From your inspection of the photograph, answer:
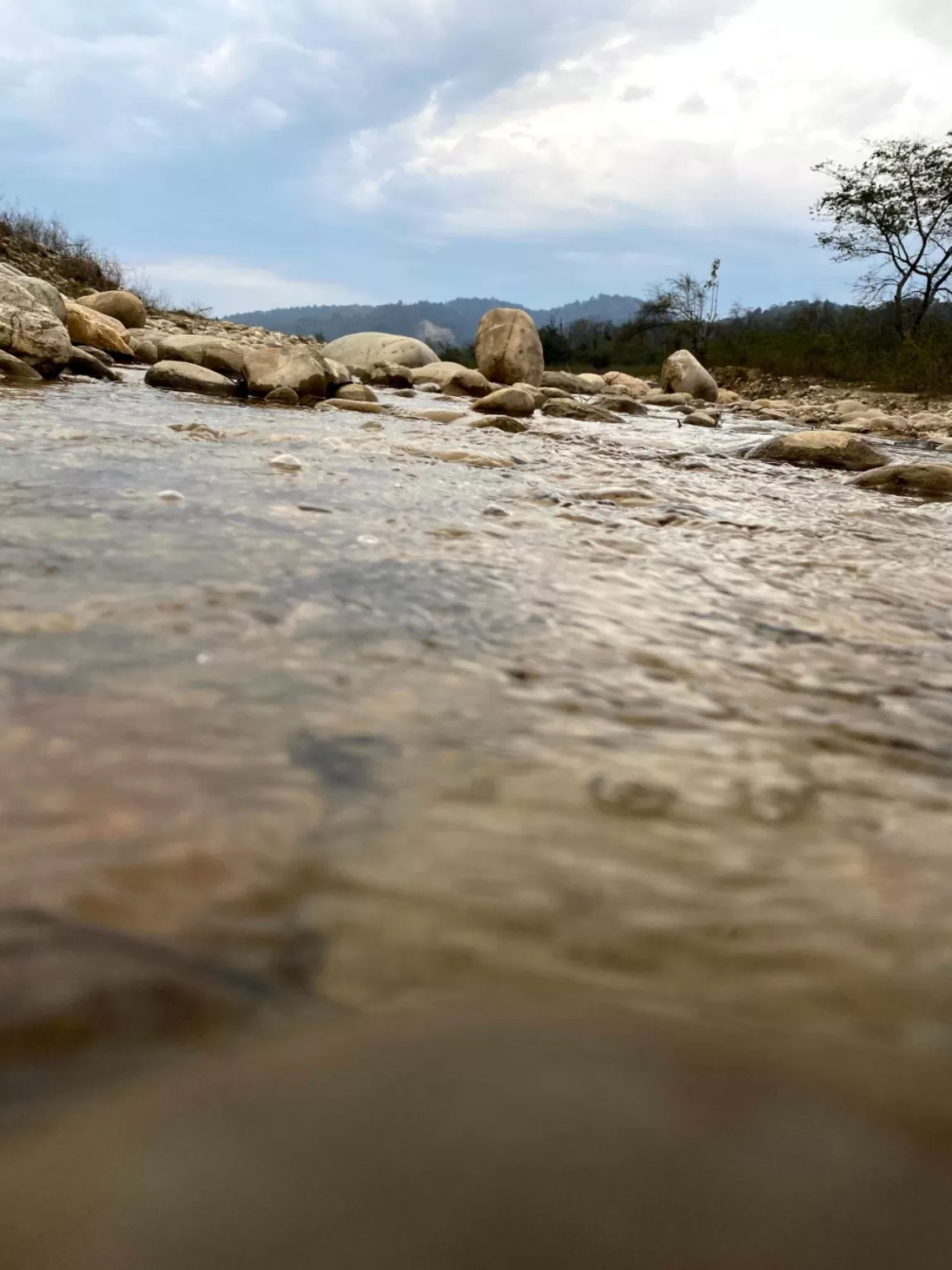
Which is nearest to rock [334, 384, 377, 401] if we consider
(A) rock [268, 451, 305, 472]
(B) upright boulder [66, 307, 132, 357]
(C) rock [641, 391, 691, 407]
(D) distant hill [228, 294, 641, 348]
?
(B) upright boulder [66, 307, 132, 357]

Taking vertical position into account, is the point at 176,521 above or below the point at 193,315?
below

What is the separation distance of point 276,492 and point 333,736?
87.9 inches

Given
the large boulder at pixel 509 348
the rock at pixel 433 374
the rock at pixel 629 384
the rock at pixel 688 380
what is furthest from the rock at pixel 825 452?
the rock at pixel 629 384

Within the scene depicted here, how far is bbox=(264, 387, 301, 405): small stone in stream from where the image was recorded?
27.5 ft

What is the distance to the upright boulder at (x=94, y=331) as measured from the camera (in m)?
10.7

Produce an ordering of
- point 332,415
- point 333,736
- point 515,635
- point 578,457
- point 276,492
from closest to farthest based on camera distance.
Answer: point 333,736, point 515,635, point 276,492, point 578,457, point 332,415

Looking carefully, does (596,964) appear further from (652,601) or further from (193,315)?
(193,315)

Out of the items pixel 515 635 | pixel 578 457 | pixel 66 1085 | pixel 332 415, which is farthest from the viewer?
pixel 332 415

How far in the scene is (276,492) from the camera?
320cm

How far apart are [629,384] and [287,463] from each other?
18458 mm

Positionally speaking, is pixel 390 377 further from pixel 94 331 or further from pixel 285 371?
pixel 285 371

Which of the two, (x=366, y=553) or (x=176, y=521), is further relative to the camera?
(x=176, y=521)

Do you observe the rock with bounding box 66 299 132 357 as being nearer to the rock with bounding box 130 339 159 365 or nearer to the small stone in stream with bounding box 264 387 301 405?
the rock with bounding box 130 339 159 365

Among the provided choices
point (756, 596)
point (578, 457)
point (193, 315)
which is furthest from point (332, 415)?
point (193, 315)
